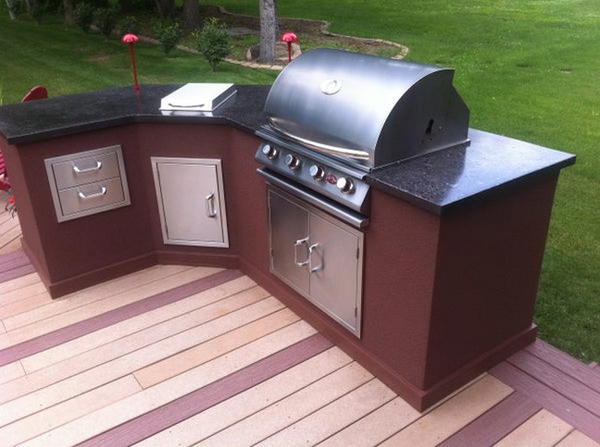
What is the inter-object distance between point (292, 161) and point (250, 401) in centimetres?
108

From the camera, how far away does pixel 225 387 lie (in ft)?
8.44

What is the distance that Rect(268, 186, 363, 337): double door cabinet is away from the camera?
2537 millimetres

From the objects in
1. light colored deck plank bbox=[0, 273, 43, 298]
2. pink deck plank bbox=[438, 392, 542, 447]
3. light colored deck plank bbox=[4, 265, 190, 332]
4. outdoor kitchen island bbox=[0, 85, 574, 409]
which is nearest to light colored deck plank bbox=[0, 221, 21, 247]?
outdoor kitchen island bbox=[0, 85, 574, 409]

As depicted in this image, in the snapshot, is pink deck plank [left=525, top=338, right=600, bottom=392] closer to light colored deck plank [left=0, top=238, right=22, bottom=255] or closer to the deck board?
the deck board

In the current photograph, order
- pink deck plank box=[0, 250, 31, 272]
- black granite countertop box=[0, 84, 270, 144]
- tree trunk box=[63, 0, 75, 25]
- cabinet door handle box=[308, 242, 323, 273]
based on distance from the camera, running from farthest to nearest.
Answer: tree trunk box=[63, 0, 75, 25], pink deck plank box=[0, 250, 31, 272], black granite countertop box=[0, 84, 270, 144], cabinet door handle box=[308, 242, 323, 273]

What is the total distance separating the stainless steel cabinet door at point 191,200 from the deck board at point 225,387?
41 centimetres

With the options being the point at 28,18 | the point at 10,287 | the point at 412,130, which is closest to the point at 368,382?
the point at 412,130

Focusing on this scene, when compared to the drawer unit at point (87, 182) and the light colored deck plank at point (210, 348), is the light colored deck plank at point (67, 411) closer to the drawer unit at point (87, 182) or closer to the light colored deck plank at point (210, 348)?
the light colored deck plank at point (210, 348)

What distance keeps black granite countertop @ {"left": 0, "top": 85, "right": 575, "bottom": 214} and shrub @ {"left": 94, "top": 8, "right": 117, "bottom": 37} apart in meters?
9.47

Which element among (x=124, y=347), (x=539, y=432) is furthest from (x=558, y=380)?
(x=124, y=347)

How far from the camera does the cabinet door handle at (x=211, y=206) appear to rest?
10.8ft

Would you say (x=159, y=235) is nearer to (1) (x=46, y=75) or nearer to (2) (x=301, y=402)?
(2) (x=301, y=402)

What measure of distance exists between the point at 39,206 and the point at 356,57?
183 cm

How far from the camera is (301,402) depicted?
2469mm
